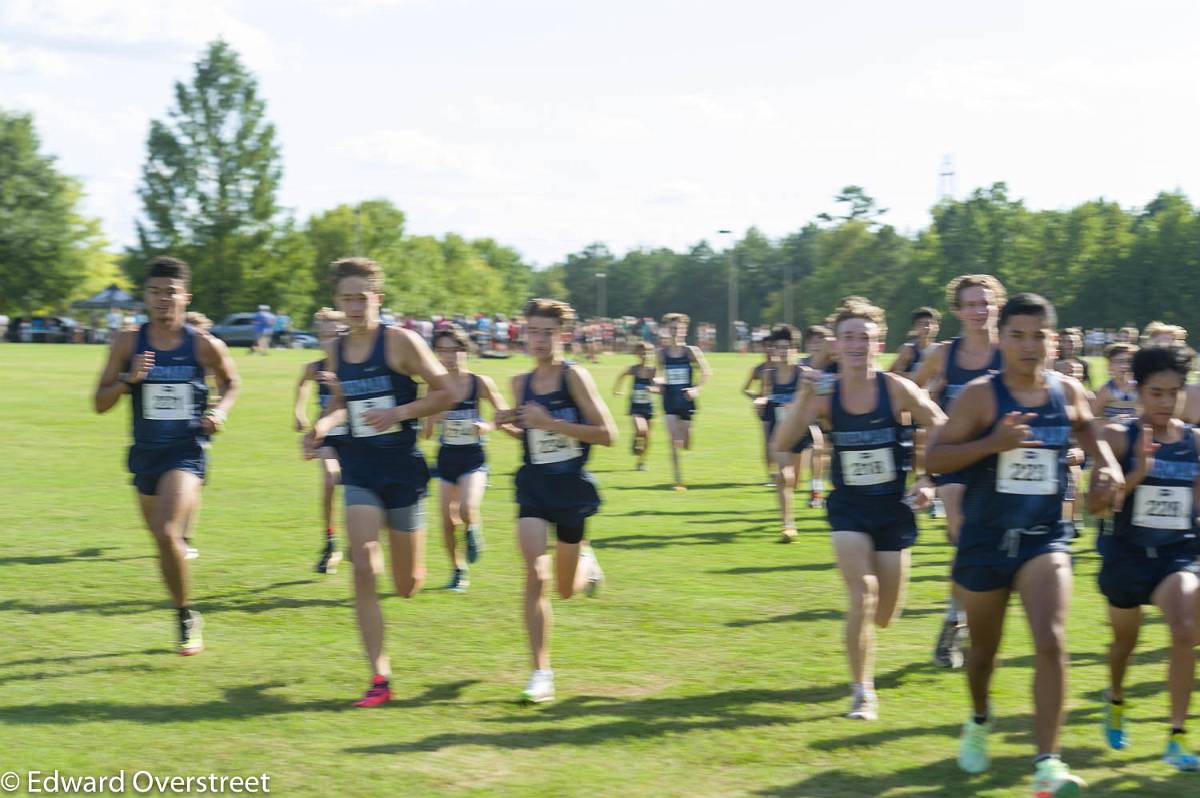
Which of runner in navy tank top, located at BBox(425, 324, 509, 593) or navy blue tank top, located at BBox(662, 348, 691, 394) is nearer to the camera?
runner in navy tank top, located at BBox(425, 324, 509, 593)

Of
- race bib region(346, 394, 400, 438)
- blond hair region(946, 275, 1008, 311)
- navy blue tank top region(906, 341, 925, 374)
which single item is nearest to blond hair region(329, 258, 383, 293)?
race bib region(346, 394, 400, 438)

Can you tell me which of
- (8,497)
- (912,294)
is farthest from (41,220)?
(8,497)

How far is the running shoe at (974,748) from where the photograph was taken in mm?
5586

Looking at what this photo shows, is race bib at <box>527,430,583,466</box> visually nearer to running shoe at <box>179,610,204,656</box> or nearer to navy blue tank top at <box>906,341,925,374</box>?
running shoe at <box>179,610,204,656</box>

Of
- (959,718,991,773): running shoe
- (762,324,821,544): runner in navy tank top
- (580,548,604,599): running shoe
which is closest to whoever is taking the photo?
(959,718,991,773): running shoe

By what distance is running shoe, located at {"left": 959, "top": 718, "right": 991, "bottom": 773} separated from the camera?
18.3 feet

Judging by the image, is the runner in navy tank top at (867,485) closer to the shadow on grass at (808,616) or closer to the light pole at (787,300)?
the shadow on grass at (808,616)


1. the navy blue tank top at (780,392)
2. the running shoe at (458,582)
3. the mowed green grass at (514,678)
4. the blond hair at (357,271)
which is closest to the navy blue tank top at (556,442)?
the blond hair at (357,271)

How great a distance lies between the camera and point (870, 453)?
6.56m

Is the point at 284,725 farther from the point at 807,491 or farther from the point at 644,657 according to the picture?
the point at 807,491

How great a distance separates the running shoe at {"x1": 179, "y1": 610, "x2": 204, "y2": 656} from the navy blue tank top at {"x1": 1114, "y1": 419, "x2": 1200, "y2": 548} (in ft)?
16.8

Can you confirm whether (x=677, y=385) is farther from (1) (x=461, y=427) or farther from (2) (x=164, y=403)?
(2) (x=164, y=403)

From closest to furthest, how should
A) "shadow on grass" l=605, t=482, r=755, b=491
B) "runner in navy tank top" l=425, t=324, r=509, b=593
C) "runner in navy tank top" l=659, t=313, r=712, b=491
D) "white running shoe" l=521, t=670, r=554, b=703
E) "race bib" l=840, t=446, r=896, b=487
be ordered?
"race bib" l=840, t=446, r=896, b=487
"white running shoe" l=521, t=670, r=554, b=703
"runner in navy tank top" l=425, t=324, r=509, b=593
"shadow on grass" l=605, t=482, r=755, b=491
"runner in navy tank top" l=659, t=313, r=712, b=491

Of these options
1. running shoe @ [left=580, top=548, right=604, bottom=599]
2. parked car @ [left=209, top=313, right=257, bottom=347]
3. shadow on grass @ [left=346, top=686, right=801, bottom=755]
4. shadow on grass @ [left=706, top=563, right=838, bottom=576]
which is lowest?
shadow on grass @ [left=346, top=686, right=801, bottom=755]
